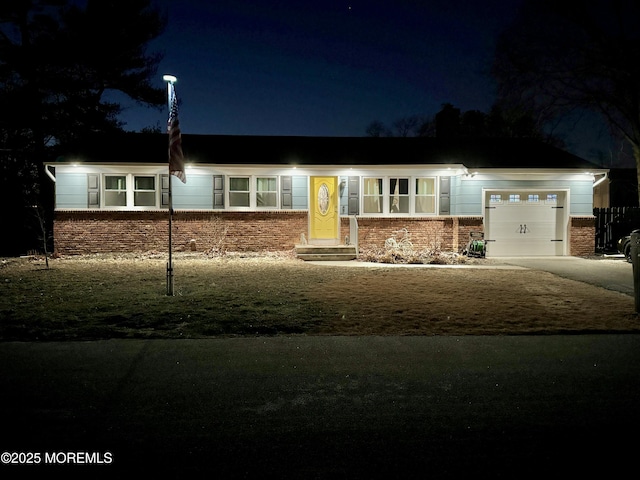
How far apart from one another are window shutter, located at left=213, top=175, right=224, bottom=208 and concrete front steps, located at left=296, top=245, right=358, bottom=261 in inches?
149

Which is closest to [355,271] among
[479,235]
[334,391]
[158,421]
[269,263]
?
[269,263]

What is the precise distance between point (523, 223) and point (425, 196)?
367 cm

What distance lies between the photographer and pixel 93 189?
1767cm

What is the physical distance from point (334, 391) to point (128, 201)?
15.4 meters

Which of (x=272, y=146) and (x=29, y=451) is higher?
(x=272, y=146)

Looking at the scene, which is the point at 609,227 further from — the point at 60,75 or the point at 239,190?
the point at 60,75

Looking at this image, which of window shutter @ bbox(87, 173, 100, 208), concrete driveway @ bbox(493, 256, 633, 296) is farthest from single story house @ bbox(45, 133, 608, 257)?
concrete driveway @ bbox(493, 256, 633, 296)

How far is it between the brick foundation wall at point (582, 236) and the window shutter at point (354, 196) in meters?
7.75

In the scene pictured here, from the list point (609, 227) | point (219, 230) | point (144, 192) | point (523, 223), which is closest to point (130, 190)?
point (144, 192)

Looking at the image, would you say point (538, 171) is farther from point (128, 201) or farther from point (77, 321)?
point (77, 321)

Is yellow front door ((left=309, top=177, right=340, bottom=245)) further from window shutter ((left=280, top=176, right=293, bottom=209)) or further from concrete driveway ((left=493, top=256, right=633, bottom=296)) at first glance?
concrete driveway ((left=493, top=256, right=633, bottom=296))

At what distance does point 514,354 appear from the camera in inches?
227

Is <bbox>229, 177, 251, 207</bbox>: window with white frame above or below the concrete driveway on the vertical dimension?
above

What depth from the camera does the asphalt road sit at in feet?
10.7
